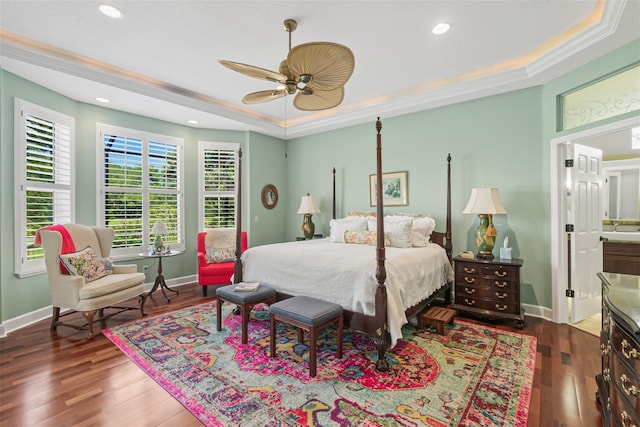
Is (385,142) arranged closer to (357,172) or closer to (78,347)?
(357,172)

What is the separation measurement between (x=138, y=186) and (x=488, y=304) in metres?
5.49

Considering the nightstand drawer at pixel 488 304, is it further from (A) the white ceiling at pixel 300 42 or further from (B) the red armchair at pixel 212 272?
(B) the red armchair at pixel 212 272

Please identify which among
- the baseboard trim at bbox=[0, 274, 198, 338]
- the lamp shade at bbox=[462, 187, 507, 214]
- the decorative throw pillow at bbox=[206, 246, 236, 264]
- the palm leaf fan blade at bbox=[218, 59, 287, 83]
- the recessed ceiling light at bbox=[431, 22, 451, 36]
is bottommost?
the baseboard trim at bbox=[0, 274, 198, 338]

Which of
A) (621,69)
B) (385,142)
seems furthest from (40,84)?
(621,69)

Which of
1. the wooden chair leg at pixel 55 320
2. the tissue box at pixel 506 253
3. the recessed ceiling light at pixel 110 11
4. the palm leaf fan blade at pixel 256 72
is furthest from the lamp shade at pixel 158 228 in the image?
the tissue box at pixel 506 253

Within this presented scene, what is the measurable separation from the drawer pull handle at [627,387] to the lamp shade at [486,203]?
2.36m

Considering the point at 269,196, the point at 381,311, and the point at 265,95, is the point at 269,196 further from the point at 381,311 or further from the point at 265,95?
the point at 381,311

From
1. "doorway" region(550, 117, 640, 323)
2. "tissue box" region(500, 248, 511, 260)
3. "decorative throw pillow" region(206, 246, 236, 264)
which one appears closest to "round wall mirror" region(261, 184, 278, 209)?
"decorative throw pillow" region(206, 246, 236, 264)

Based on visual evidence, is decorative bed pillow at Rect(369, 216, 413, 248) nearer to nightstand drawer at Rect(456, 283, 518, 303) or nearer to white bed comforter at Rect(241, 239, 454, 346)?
white bed comforter at Rect(241, 239, 454, 346)

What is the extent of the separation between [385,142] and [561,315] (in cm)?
334

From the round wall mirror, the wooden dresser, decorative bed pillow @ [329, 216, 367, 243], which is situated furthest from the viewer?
the round wall mirror

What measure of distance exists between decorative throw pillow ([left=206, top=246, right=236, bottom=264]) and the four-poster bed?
1.28 metres

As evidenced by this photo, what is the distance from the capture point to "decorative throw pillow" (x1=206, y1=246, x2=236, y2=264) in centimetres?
479

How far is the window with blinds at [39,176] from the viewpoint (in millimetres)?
3449
